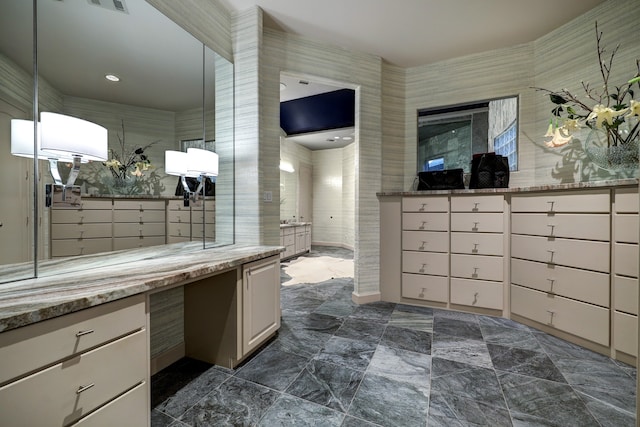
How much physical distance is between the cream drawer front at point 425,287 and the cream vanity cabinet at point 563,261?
2.05 ft

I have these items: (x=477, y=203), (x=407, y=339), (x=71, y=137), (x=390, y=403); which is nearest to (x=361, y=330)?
(x=407, y=339)

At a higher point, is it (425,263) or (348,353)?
(425,263)

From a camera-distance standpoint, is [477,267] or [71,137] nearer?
[71,137]

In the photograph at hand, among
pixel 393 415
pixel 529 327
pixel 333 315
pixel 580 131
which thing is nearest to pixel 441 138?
pixel 580 131

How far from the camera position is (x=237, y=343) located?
5.78 ft

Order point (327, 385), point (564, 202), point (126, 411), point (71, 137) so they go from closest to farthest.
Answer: point (126, 411), point (71, 137), point (327, 385), point (564, 202)

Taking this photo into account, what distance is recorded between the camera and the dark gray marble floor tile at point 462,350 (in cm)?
189

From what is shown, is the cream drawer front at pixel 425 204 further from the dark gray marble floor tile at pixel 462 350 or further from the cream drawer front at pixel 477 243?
the dark gray marble floor tile at pixel 462 350

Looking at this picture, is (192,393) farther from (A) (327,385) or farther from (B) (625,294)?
(B) (625,294)

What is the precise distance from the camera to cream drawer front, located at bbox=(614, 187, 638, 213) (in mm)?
1815

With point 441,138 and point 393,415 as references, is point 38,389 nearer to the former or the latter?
point 393,415

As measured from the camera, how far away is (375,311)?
284cm

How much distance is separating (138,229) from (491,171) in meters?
3.32

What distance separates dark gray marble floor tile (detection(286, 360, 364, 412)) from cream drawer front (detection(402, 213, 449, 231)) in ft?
5.71
